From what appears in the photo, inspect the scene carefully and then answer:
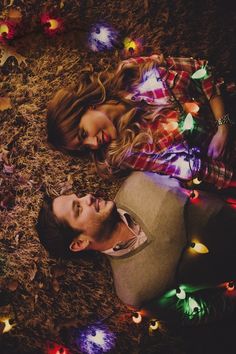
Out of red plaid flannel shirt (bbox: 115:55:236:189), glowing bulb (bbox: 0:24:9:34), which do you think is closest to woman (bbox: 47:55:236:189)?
red plaid flannel shirt (bbox: 115:55:236:189)

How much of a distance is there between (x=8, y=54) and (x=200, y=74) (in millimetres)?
1657

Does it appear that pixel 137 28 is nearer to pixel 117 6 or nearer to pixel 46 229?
pixel 117 6

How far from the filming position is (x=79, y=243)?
2916mm

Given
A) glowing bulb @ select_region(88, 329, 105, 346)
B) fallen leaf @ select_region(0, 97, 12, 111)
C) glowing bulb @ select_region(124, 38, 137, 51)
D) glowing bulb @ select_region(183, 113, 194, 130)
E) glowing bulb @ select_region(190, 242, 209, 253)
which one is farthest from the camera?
fallen leaf @ select_region(0, 97, 12, 111)

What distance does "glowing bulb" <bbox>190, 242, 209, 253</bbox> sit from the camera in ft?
8.95

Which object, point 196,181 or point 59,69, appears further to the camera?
point 59,69

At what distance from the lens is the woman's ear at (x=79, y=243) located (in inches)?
115

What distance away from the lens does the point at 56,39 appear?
324 cm

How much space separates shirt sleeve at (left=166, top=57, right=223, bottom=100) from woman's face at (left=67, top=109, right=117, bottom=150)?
68 cm

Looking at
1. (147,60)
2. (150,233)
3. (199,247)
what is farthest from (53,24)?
(199,247)

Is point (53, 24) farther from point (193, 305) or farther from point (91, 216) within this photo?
point (193, 305)

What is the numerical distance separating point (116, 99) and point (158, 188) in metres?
0.78

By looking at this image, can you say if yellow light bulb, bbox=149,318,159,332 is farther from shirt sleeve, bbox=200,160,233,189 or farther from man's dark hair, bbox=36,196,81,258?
shirt sleeve, bbox=200,160,233,189

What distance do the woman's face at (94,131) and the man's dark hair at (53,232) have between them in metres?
0.52
